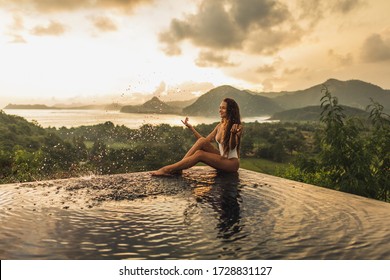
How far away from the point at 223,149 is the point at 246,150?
41.3m

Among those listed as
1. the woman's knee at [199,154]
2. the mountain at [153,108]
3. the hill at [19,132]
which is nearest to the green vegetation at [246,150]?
the hill at [19,132]

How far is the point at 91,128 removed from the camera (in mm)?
42062

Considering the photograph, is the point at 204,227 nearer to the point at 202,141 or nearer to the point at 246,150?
the point at 202,141

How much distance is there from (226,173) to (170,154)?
26.5m

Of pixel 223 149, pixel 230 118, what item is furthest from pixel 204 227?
pixel 230 118

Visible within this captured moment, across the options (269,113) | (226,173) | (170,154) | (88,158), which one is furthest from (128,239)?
(269,113)

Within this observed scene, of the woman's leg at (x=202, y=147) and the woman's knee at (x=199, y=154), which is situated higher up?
the woman's leg at (x=202, y=147)

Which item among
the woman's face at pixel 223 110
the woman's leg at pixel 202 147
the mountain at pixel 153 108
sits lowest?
the woman's leg at pixel 202 147

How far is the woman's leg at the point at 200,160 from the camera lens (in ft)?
21.7

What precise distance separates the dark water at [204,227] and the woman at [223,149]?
1.28m

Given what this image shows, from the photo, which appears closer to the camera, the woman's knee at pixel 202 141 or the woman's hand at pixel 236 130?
the woman's hand at pixel 236 130

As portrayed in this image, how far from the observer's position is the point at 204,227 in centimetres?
363

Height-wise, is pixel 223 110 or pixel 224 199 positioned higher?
pixel 223 110

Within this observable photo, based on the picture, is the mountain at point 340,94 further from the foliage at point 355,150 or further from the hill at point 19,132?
the foliage at point 355,150
